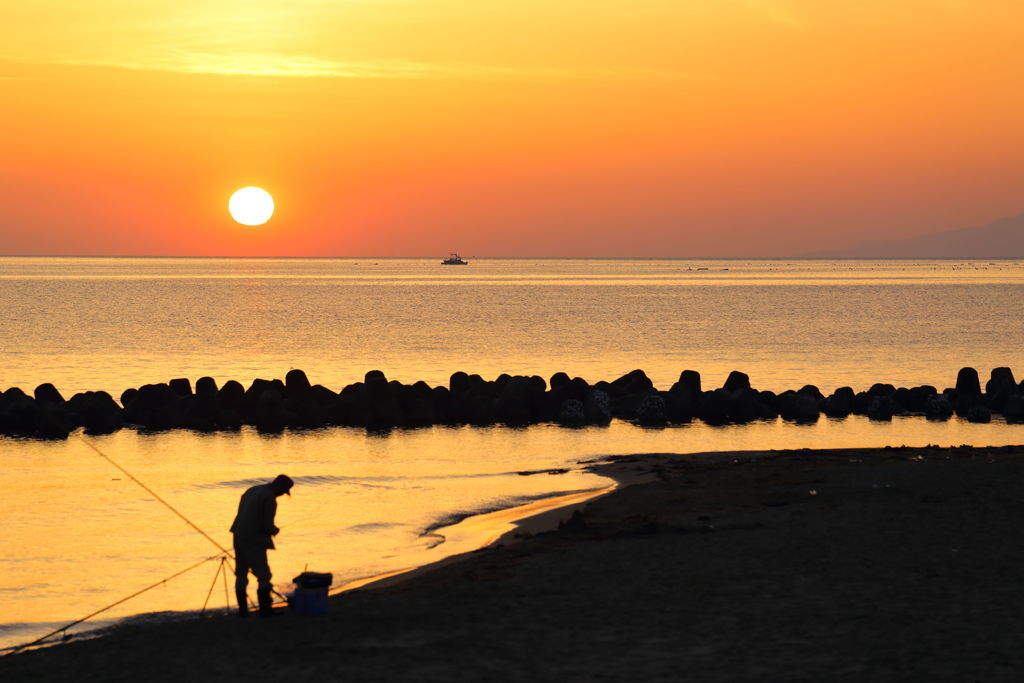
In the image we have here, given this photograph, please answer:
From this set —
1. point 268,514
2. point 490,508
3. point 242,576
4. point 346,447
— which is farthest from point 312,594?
point 346,447

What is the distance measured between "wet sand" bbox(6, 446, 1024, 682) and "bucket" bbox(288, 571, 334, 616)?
135mm

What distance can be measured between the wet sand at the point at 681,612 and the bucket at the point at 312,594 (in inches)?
5.3

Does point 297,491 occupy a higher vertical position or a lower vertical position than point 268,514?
lower

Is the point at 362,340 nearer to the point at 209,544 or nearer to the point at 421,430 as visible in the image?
the point at 421,430

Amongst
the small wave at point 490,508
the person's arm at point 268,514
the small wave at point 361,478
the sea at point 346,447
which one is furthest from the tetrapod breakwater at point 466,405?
the person's arm at point 268,514

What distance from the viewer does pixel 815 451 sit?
27.4m

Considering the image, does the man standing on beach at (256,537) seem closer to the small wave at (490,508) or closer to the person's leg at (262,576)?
the person's leg at (262,576)

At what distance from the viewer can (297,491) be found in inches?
959

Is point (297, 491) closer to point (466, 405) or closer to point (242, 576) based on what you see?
point (242, 576)

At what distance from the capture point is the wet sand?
11.4 meters

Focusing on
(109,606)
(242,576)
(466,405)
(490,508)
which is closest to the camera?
(242,576)

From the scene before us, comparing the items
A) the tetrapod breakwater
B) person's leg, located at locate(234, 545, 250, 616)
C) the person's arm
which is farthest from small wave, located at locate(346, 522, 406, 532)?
the tetrapod breakwater

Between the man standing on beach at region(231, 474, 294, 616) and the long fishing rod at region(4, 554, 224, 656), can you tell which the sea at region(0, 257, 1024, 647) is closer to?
the long fishing rod at region(4, 554, 224, 656)

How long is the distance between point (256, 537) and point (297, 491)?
11.1 m
